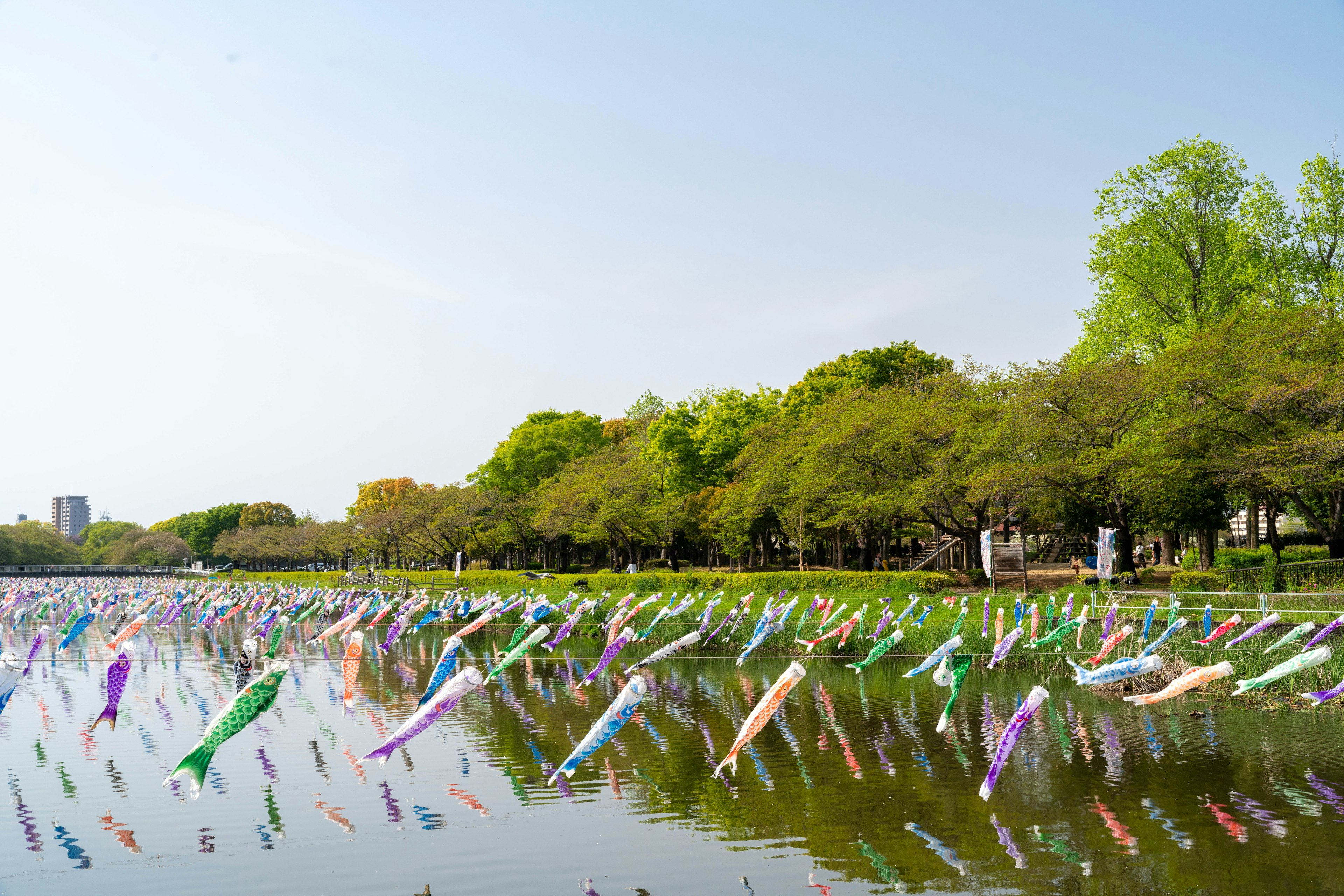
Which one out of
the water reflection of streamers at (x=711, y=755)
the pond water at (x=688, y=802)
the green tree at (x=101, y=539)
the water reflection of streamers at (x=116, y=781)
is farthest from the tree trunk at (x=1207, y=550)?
the green tree at (x=101, y=539)

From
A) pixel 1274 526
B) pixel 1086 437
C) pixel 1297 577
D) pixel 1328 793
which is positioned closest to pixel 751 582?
pixel 1086 437

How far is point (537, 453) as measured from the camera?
78.9 meters

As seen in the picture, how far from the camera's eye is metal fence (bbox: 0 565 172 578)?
117 metres

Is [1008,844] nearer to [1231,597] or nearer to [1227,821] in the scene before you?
[1227,821]

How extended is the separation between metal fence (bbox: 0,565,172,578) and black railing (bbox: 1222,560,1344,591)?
116 m

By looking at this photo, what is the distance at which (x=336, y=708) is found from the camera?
19125mm

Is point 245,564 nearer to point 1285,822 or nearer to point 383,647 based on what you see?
point 383,647

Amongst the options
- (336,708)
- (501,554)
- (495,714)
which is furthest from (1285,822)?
(501,554)

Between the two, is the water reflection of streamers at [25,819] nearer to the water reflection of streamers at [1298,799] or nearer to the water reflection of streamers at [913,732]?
the water reflection of streamers at [913,732]

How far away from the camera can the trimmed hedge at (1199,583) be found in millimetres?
27078

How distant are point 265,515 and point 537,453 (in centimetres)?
6999

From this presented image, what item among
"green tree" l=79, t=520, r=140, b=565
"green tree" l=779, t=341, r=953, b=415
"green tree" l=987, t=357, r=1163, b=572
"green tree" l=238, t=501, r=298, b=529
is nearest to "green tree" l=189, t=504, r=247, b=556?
"green tree" l=238, t=501, r=298, b=529

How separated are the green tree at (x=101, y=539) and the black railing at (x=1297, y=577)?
147m

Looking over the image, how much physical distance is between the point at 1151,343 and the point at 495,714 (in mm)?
33187
